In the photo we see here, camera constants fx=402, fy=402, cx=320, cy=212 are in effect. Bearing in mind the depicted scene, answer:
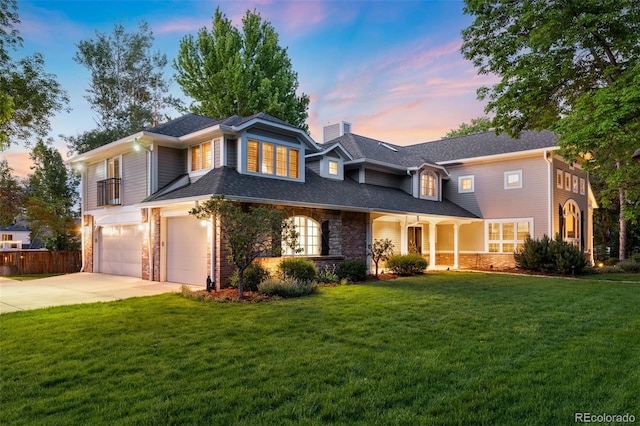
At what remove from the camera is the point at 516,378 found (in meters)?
4.31

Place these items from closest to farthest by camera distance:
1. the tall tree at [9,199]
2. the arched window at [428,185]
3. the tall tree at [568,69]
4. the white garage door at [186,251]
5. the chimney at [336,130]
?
the tall tree at [568,69], the white garage door at [186,251], the tall tree at [9,199], the arched window at [428,185], the chimney at [336,130]

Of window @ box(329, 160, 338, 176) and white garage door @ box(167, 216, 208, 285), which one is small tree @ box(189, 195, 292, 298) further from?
window @ box(329, 160, 338, 176)

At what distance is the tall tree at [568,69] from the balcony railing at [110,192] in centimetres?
1387

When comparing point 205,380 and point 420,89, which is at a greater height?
point 420,89

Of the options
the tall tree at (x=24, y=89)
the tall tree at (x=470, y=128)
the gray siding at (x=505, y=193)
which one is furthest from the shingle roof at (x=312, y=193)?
the tall tree at (x=470, y=128)

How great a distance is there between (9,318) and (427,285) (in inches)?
411

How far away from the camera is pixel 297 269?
12.1 meters

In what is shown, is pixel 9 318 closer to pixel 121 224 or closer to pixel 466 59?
pixel 121 224

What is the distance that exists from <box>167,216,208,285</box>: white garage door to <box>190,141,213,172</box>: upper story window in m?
2.09

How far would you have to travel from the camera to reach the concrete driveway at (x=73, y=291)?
31.3 ft

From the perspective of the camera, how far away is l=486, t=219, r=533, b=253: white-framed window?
64.7ft

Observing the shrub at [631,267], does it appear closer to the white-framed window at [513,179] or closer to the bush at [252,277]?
the white-framed window at [513,179]

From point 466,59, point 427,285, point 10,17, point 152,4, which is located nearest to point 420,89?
point 466,59

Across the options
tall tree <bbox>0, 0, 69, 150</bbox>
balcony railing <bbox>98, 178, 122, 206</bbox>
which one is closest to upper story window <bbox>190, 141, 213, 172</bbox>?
balcony railing <bbox>98, 178, 122, 206</bbox>
